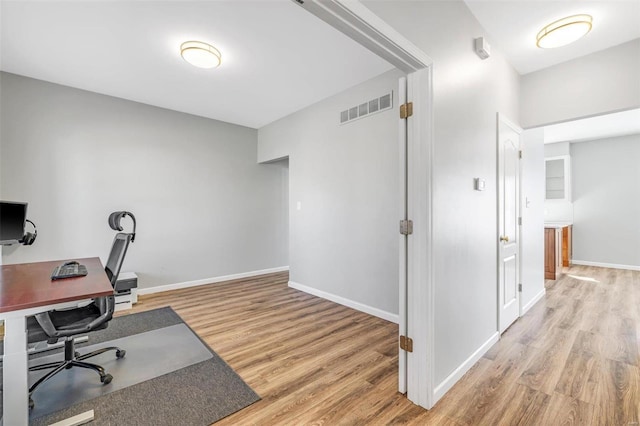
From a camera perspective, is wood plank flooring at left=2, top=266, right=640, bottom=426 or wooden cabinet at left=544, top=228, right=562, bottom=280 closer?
wood plank flooring at left=2, top=266, right=640, bottom=426

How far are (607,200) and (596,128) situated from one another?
173 cm

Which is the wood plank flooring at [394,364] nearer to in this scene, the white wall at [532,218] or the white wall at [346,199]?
the white wall at [532,218]

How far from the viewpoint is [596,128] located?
5.14 meters

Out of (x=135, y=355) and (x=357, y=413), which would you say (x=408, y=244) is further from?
(x=135, y=355)

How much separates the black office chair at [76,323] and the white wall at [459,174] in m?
2.30

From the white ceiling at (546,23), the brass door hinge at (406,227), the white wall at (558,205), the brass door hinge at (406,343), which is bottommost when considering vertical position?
the brass door hinge at (406,343)

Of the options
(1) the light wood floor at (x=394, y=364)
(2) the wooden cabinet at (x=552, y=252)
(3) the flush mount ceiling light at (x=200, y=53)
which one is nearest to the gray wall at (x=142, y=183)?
(1) the light wood floor at (x=394, y=364)

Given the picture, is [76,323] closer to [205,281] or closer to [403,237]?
[403,237]

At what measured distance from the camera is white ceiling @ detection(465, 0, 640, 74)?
214 cm

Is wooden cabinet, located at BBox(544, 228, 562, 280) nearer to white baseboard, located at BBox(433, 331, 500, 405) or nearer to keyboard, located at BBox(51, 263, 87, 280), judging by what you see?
white baseboard, located at BBox(433, 331, 500, 405)

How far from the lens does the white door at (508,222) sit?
2.73 m

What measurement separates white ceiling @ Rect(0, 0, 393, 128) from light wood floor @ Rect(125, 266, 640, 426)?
2.86 metres

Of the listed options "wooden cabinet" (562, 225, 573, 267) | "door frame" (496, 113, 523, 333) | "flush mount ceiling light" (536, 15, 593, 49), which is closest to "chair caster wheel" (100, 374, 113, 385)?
"door frame" (496, 113, 523, 333)

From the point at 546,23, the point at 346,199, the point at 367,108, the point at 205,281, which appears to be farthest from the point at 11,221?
the point at 546,23
